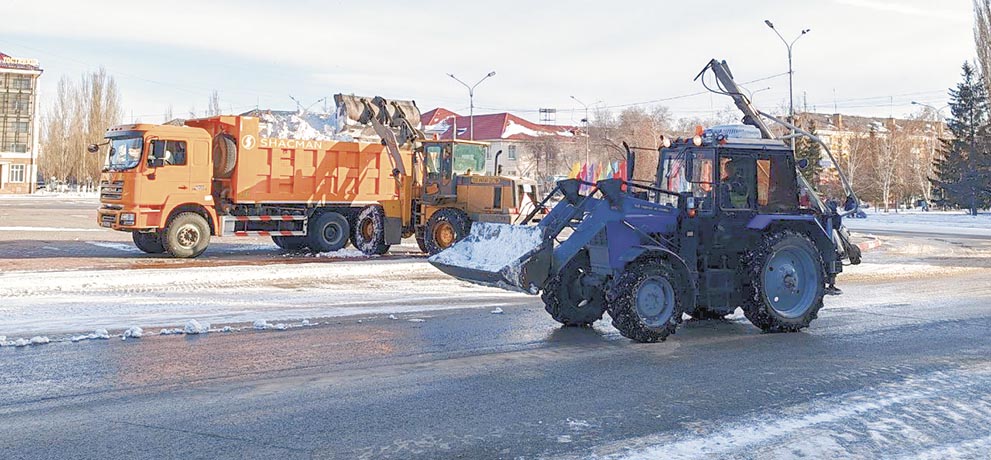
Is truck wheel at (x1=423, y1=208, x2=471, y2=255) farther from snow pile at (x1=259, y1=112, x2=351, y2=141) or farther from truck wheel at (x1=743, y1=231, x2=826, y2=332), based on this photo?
truck wheel at (x1=743, y1=231, x2=826, y2=332)

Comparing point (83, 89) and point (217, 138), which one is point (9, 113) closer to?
point (83, 89)

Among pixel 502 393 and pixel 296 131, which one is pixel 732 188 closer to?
pixel 502 393

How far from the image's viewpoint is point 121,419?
5828 millimetres

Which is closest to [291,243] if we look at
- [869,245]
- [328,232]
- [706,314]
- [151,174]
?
[328,232]

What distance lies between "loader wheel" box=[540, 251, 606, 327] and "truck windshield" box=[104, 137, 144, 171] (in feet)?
40.3

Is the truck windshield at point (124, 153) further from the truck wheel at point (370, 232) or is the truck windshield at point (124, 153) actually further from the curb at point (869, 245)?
the curb at point (869, 245)

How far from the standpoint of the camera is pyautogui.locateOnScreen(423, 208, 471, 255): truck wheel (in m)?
20.8

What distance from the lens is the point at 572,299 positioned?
9859 millimetres

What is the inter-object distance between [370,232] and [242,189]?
3366 millimetres

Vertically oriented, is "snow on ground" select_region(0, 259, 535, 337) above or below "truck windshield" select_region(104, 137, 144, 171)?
below

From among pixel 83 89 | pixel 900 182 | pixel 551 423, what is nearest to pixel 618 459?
pixel 551 423

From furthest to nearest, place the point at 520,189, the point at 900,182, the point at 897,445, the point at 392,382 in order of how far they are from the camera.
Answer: the point at 900,182 < the point at 520,189 < the point at 392,382 < the point at 897,445

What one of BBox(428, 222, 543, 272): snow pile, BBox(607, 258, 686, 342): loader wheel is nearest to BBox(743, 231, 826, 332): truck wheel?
BBox(607, 258, 686, 342): loader wheel

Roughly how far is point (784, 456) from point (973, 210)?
57.5m
